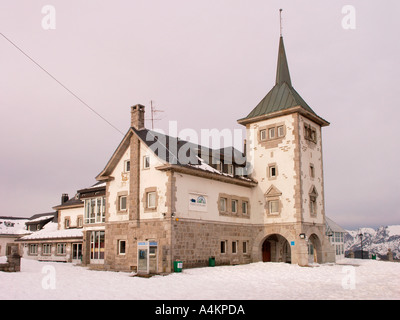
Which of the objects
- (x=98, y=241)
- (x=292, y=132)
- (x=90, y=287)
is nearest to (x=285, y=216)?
(x=292, y=132)

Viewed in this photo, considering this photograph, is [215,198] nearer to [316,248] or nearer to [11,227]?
[316,248]

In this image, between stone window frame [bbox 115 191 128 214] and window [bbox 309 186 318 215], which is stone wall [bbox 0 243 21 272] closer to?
stone window frame [bbox 115 191 128 214]

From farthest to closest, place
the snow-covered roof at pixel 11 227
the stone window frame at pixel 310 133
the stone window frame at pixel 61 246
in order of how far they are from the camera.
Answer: the snow-covered roof at pixel 11 227
the stone window frame at pixel 61 246
the stone window frame at pixel 310 133

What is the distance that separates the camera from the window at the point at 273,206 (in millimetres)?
35531

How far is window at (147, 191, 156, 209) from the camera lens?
30719mm

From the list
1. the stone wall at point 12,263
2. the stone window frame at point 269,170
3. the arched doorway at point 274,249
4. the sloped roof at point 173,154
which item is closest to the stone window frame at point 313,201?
the stone window frame at point 269,170

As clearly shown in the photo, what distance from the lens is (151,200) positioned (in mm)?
30969

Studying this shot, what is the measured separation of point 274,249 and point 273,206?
15.5 ft

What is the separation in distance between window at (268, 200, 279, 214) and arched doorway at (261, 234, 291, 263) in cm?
336

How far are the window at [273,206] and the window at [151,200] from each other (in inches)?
404

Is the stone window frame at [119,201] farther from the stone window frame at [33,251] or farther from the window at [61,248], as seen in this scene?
the stone window frame at [33,251]
